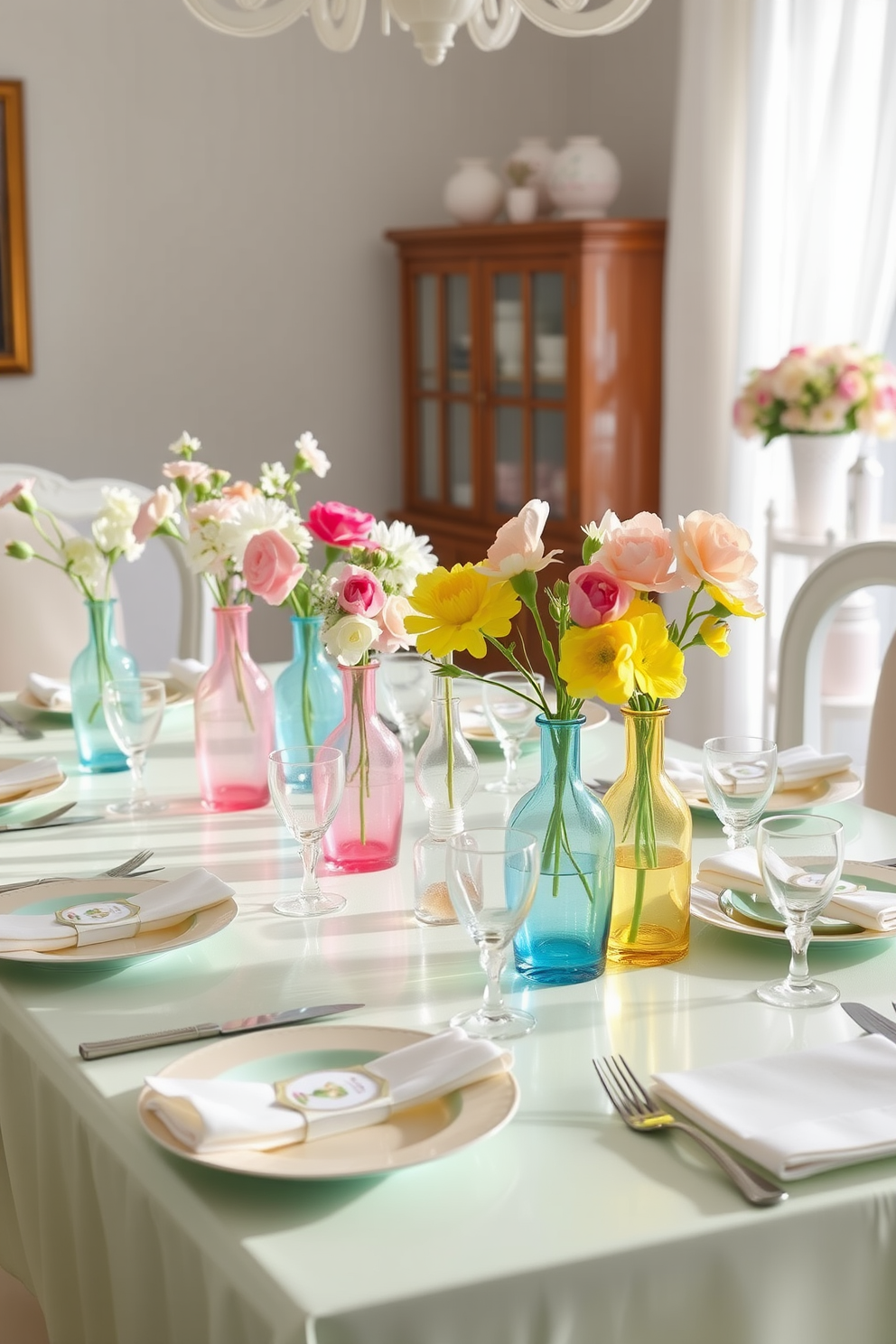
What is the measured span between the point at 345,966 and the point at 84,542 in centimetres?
83

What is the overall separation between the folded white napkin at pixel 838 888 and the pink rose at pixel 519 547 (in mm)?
314

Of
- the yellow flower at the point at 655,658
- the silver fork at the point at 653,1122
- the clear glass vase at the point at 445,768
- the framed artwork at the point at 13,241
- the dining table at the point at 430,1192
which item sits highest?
the framed artwork at the point at 13,241

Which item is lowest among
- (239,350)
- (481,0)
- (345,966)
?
(345,966)

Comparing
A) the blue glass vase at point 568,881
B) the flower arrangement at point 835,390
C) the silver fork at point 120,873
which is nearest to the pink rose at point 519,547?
the blue glass vase at point 568,881

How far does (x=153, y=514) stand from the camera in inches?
72.0

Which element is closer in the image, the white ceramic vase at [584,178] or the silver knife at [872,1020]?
the silver knife at [872,1020]

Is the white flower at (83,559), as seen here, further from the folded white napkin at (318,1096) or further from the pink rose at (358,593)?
the folded white napkin at (318,1096)

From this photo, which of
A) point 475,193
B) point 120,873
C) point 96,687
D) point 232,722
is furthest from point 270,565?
point 475,193

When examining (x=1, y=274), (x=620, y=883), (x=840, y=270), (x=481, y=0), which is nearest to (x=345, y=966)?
→ (x=620, y=883)

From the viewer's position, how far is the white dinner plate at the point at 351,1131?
3.07 ft

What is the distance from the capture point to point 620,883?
1315 mm

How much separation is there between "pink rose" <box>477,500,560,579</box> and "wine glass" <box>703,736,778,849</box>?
323 millimetres

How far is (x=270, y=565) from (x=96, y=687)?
0.45 meters

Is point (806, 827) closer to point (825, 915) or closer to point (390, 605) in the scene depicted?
point (825, 915)
